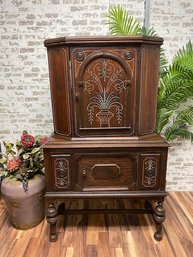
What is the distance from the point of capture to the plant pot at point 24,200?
1.81 metres

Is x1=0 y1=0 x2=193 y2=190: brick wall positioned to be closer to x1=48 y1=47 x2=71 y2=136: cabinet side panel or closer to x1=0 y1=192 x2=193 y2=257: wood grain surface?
x1=48 y1=47 x2=71 y2=136: cabinet side panel

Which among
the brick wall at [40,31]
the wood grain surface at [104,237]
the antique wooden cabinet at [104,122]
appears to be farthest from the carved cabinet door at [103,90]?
the wood grain surface at [104,237]

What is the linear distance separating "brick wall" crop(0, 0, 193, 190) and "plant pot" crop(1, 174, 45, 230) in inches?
31.3

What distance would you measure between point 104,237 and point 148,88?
1325 mm

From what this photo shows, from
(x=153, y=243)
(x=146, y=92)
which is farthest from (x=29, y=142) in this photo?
(x=153, y=243)

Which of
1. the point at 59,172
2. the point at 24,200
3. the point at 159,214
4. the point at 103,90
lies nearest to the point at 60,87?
the point at 103,90

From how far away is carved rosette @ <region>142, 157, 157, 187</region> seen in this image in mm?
1634

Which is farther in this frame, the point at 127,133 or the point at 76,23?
the point at 76,23

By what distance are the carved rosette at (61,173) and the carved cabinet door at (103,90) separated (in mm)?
259

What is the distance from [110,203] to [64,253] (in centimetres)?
78

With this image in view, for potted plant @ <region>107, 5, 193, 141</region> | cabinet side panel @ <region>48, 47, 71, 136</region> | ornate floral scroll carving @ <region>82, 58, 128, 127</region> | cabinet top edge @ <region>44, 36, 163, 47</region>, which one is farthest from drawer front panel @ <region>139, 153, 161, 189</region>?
cabinet top edge @ <region>44, 36, 163, 47</region>

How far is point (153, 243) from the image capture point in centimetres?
177

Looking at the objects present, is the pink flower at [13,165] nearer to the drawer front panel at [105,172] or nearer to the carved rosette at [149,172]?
the drawer front panel at [105,172]

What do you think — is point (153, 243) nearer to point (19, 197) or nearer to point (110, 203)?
point (110, 203)
